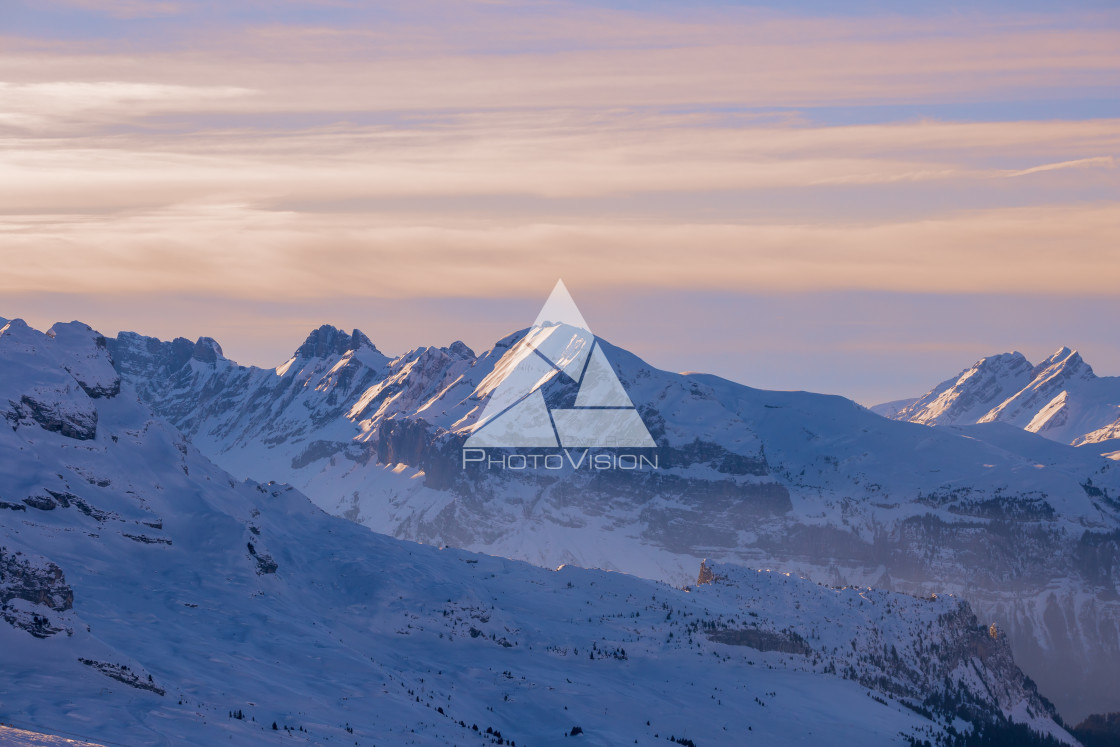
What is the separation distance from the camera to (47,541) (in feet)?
558

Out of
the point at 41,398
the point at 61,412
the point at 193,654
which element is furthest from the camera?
the point at 61,412

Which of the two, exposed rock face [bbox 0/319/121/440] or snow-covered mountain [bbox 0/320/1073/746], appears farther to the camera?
exposed rock face [bbox 0/319/121/440]

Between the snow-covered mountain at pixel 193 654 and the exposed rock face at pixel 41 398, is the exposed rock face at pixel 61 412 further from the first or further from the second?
the snow-covered mountain at pixel 193 654

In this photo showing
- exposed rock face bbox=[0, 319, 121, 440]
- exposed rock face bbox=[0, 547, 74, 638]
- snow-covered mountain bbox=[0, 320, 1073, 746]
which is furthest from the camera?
exposed rock face bbox=[0, 319, 121, 440]

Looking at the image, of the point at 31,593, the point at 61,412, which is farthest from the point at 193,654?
the point at 61,412

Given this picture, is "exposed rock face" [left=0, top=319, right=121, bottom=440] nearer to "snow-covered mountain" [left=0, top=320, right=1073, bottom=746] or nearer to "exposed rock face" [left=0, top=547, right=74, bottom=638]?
"snow-covered mountain" [left=0, top=320, right=1073, bottom=746]

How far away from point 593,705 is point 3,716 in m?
82.6

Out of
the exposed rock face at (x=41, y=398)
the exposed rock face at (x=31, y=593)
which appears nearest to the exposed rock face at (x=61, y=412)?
the exposed rock face at (x=41, y=398)

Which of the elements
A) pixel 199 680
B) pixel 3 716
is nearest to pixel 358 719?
pixel 199 680

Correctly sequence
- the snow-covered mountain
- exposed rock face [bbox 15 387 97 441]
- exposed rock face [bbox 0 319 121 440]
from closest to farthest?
the snow-covered mountain → exposed rock face [bbox 0 319 121 440] → exposed rock face [bbox 15 387 97 441]

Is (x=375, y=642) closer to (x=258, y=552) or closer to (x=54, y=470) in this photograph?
(x=258, y=552)

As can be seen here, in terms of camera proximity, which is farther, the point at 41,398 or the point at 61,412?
the point at 61,412

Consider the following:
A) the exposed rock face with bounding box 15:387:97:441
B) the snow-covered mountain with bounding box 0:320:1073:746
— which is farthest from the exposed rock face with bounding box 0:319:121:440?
the snow-covered mountain with bounding box 0:320:1073:746

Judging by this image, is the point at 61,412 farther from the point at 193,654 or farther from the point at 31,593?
the point at 31,593
